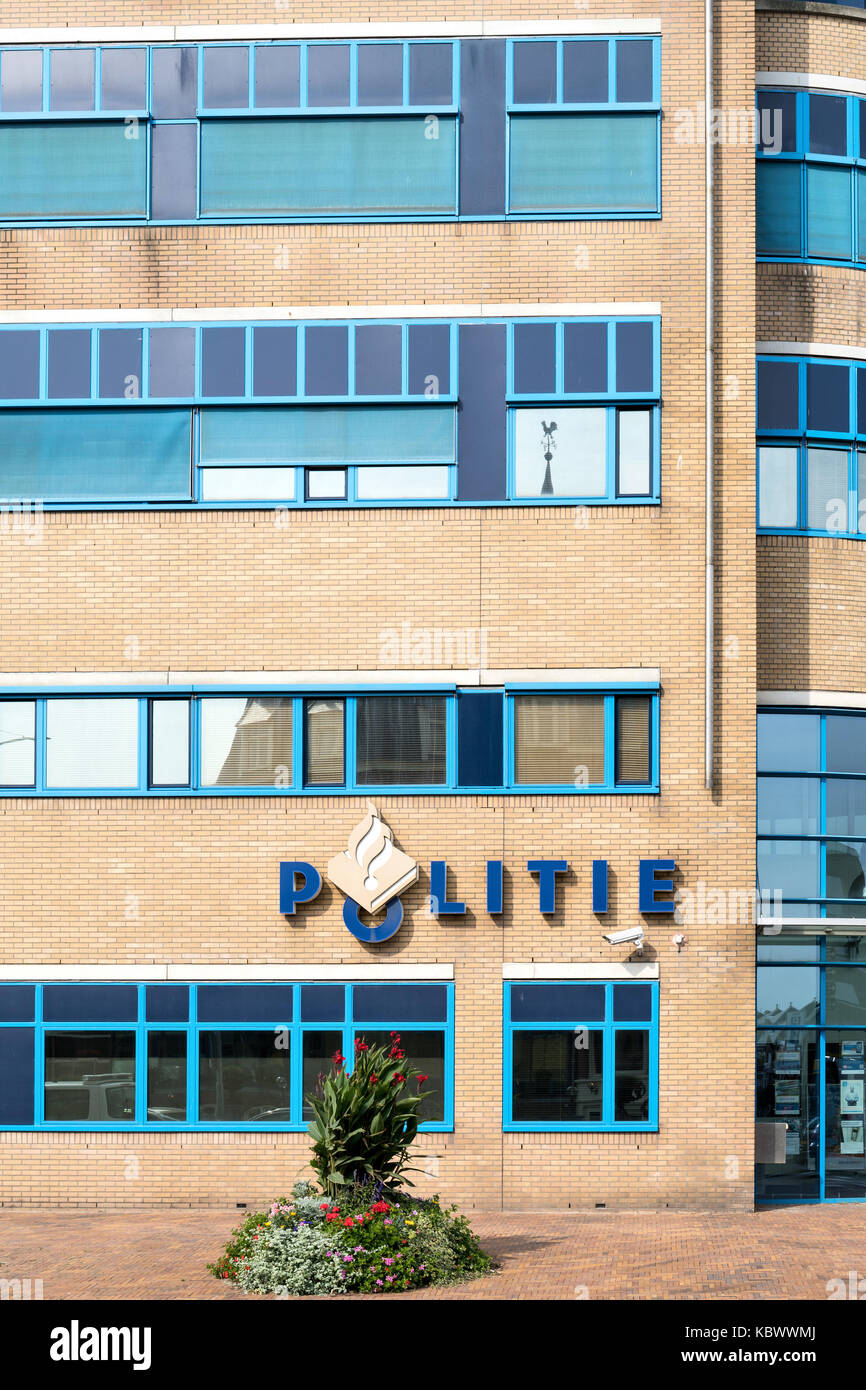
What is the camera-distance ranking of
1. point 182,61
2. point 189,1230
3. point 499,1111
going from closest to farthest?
1. point 189,1230
2. point 499,1111
3. point 182,61

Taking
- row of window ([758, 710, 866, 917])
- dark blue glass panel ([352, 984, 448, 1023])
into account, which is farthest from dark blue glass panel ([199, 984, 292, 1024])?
row of window ([758, 710, 866, 917])

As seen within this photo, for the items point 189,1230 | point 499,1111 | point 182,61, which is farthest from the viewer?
point 182,61

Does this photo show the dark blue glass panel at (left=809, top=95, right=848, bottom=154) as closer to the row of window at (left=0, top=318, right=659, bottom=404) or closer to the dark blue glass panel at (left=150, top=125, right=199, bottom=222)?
the row of window at (left=0, top=318, right=659, bottom=404)

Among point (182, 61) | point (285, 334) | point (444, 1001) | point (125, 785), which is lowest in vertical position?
point (444, 1001)

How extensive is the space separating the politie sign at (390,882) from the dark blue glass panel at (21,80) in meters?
10.8

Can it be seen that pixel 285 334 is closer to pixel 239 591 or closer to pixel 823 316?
pixel 239 591

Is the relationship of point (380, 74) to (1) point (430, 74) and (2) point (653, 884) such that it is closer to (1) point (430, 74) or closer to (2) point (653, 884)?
(1) point (430, 74)

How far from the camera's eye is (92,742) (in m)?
20.2

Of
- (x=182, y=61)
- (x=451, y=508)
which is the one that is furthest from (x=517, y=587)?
(x=182, y=61)

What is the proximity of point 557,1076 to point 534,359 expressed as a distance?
9.39 meters

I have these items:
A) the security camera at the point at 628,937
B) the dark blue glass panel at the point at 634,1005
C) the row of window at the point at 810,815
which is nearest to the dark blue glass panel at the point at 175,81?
the row of window at the point at 810,815

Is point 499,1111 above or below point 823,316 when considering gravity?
below

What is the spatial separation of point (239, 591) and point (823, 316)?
29.2 feet

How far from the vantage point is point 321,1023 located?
772 inches
